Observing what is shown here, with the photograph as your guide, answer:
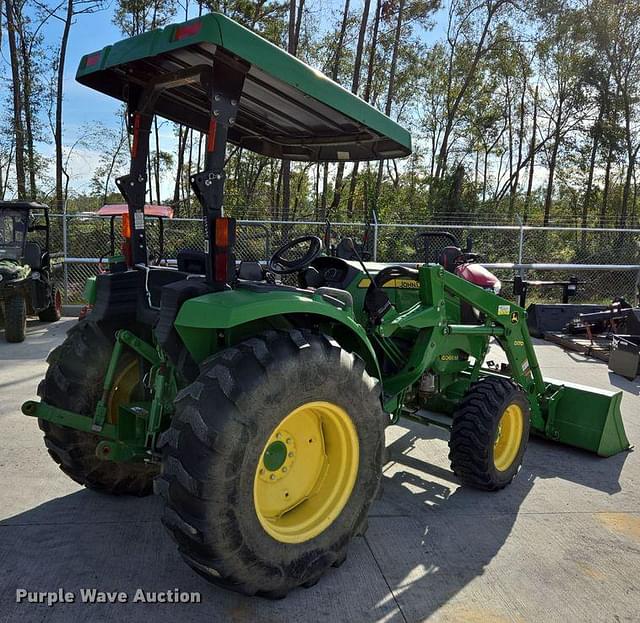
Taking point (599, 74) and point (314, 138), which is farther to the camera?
point (599, 74)

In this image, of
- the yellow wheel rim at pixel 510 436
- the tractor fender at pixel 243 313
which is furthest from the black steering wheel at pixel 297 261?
the yellow wheel rim at pixel 510 436

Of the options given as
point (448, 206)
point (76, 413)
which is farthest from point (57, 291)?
point (448, 206)

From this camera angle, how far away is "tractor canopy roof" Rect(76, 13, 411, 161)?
2328 mm

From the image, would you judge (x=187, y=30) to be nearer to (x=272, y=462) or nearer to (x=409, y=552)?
(x=272, y=462)

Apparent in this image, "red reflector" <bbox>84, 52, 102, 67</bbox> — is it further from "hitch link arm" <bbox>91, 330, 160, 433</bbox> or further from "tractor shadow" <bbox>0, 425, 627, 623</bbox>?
"tractor shadow" <bbox>0, 425, 627, 623</bbox>

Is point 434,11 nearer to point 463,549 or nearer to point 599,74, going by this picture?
point 599,74

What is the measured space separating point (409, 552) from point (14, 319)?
23.0ft

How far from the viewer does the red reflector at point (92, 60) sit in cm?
268

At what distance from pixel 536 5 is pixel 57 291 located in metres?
21.3

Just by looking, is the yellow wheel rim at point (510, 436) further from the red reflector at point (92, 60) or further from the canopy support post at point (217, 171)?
the red reflector at point (92, 60)

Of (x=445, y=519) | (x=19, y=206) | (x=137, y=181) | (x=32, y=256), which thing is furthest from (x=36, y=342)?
(x=445, y=519)

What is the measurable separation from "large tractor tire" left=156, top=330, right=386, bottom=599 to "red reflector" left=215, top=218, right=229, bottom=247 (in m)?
0.44

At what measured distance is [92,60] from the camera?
2.71 metres

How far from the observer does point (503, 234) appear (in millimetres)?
14438
